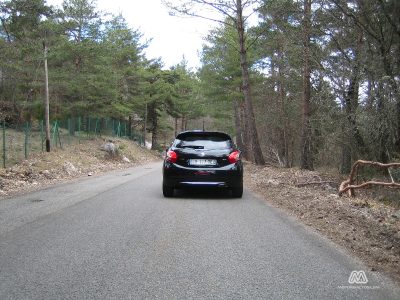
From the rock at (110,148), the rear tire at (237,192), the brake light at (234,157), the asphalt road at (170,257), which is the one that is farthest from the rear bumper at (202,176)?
the rock at (110,148)

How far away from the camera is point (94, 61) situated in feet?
105

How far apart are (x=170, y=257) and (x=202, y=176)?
530 centimetres

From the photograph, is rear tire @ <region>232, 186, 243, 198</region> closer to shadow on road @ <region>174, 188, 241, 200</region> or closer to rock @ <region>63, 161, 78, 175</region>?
shadow on road @ <region>174, 188, 241, 200</region>

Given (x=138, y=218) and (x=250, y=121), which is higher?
(x=250, y=121)

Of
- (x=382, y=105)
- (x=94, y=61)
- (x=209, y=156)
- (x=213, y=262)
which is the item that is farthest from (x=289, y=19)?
(x=94, y=61)

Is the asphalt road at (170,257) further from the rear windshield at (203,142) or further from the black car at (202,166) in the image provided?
the rear windshield at (203,142)

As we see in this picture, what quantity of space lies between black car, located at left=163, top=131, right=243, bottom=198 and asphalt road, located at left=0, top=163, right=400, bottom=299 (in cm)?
162

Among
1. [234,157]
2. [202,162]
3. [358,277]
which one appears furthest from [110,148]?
[358,277]

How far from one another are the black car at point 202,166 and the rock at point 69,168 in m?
10.9

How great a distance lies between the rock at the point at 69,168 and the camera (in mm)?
20533

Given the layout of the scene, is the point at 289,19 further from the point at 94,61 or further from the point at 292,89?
the point at 94,61

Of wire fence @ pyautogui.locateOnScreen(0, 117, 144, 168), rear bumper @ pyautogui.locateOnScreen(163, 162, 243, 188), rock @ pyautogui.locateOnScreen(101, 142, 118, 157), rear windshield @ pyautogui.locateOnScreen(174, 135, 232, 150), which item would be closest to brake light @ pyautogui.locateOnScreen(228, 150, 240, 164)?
rear bumper @ pyautogui.locateOnScreen(163, 162, 243, 188)

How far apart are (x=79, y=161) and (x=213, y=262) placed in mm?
20694

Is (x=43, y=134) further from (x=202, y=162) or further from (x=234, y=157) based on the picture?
(x=234, y=157)
